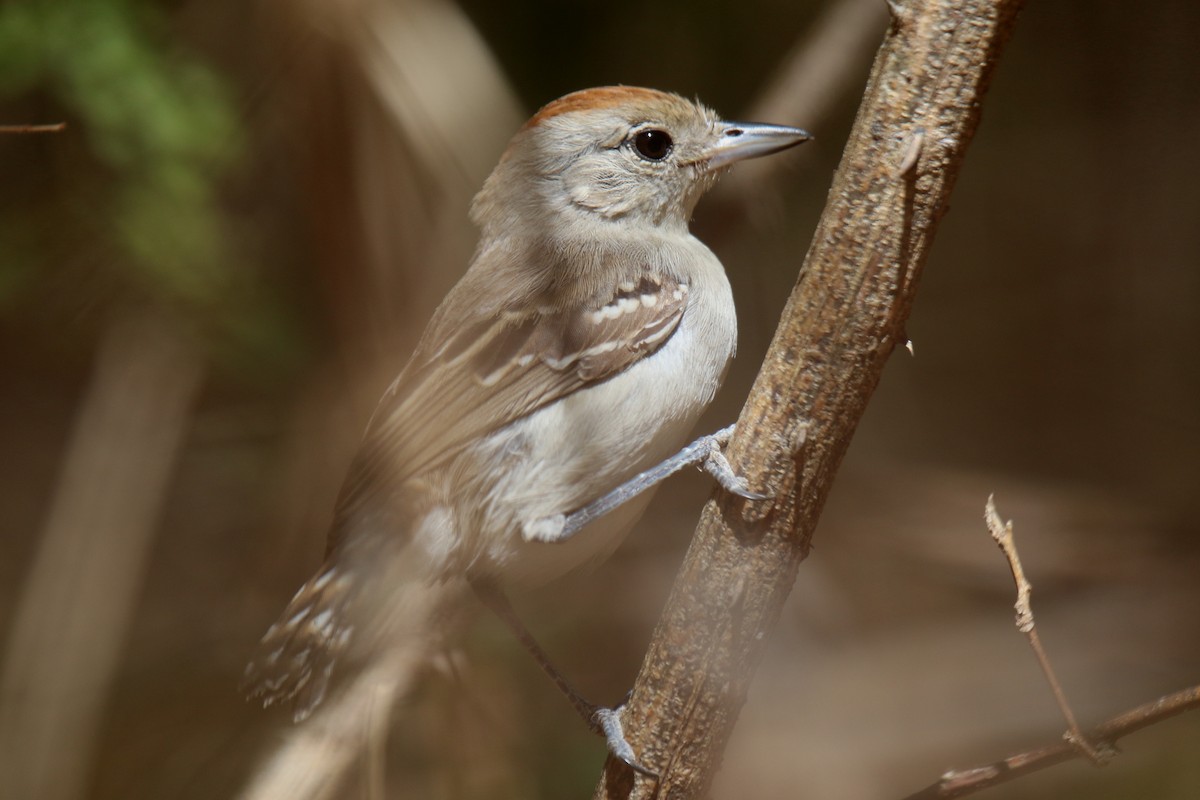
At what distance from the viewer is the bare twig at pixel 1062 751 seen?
1.72 m

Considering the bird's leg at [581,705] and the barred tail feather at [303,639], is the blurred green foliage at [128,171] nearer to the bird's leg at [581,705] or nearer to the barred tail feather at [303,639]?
the barred tail feather at [303,639]

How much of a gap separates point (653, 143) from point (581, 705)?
1516mm

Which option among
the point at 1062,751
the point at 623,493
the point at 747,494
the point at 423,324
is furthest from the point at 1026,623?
the point at 423,324

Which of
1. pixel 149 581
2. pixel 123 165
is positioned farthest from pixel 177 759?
pixel 123 165

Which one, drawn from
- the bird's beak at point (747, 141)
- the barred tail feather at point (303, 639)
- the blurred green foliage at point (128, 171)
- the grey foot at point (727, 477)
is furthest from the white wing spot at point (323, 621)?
the bird's beak at point (747, 141)

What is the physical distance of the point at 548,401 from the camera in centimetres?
260

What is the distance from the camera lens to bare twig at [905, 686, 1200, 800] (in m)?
1.72

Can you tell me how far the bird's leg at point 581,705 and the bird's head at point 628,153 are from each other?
40.8 inches

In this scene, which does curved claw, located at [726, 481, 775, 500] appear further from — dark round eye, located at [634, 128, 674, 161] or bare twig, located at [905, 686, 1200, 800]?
dark round eye, located at [634, 128, 674, 161]

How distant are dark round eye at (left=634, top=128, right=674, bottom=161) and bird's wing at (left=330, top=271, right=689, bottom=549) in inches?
19.0

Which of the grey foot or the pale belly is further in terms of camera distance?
the pale belly

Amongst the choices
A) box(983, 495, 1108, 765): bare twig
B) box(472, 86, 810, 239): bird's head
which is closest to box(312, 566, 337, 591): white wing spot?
box(472, 86, 810, 239): bird's head

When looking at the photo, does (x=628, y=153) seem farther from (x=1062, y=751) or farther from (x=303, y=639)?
(x=1062, y=751)

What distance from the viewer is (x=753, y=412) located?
188cm
